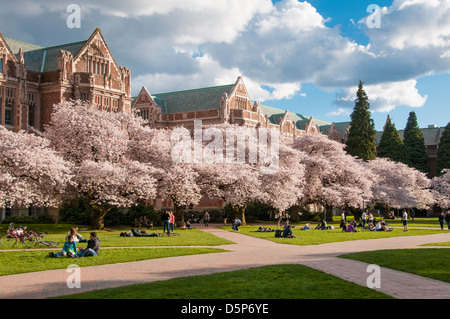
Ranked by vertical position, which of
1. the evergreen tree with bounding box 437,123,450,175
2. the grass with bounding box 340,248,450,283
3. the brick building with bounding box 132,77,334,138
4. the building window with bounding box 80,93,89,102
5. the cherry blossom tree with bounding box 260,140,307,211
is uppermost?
the brick building with bounding box 132,77,334,138

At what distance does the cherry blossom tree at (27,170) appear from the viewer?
101 ft

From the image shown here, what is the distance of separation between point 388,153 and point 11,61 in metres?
64.8

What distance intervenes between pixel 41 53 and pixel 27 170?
29494 millimetres

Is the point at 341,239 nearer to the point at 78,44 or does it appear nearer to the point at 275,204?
the point at 275,204

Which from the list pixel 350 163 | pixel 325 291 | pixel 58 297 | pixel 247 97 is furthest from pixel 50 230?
pixel 247 97

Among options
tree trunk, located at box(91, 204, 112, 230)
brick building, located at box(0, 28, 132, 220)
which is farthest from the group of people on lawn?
brick building, located at box(0, 28, 132, 220)

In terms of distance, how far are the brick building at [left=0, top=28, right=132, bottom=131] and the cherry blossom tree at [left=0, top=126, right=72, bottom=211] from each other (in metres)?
18.0

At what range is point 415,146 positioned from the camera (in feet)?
297

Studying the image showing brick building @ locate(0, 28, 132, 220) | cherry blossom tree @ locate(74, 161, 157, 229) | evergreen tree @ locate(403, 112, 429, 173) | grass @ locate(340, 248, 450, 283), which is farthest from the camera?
evergreen tree @ locate(403, 112, 429, 173)

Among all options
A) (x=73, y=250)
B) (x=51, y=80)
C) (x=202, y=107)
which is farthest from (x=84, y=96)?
(x=73, y=250)

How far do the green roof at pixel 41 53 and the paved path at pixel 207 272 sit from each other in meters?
40.6

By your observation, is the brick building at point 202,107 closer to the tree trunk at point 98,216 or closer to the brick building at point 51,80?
the brick building at point 51,80

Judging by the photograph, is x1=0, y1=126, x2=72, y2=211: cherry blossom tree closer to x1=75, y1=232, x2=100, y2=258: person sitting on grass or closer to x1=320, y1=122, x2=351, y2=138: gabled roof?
x1=75, y1=232, x2=100, y2=258: person sitting on grass

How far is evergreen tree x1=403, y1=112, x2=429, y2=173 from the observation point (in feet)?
296
